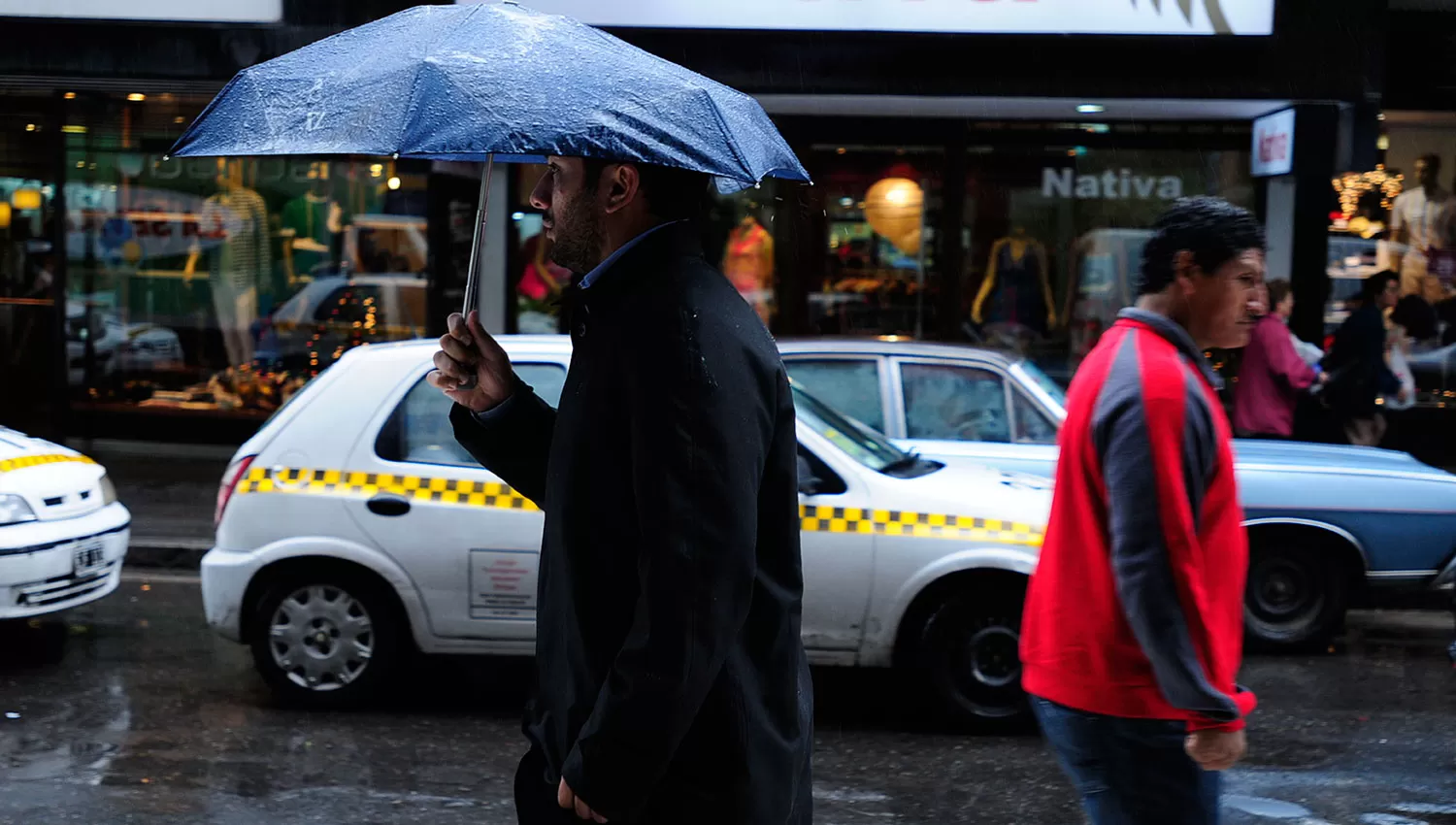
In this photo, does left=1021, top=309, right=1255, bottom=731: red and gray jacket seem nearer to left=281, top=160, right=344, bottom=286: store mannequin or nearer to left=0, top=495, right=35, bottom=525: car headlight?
left=0, top=495, right=35, bottom=525: car headlight

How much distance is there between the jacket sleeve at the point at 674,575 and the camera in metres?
2.19

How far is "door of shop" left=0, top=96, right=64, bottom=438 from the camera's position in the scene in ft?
46.5

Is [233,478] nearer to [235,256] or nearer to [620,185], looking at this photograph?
[620,185]

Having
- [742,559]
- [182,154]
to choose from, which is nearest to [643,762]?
[742,559]

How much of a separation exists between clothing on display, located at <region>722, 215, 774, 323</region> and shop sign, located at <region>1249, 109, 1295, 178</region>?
4224 millimetres

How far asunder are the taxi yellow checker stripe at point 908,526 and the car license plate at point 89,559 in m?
3.55

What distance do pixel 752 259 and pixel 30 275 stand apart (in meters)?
6.51

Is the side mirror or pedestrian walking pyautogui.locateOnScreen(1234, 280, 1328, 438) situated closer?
the side mirror

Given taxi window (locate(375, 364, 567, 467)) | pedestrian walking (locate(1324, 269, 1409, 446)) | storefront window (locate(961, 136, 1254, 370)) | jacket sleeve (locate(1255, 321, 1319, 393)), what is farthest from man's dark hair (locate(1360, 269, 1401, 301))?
taxi window (locate(375, 364, 567, 467))

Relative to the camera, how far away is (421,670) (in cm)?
766

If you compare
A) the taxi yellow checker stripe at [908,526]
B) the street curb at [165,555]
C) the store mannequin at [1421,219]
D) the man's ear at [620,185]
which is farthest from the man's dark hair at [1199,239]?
the store mannequin at [1421,219]

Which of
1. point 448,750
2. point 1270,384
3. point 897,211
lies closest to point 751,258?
point 897,211

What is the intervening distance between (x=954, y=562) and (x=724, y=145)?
14.3 feet

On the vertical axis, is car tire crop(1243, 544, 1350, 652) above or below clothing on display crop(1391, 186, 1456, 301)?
below
